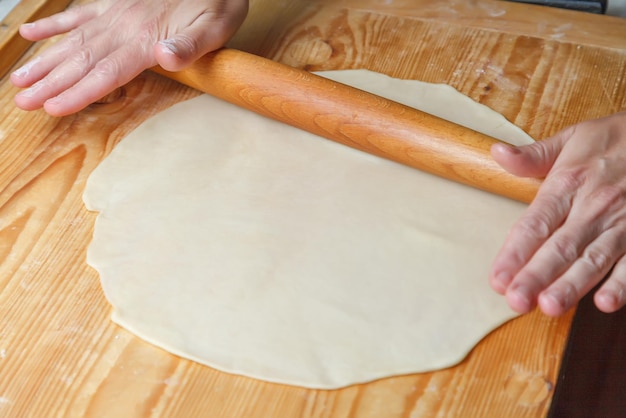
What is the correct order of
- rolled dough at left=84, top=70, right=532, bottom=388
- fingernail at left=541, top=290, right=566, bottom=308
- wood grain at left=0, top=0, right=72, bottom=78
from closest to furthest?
fingernail at left=541, top=290, right=566, bottom=308
rolled dough at left=84, top=70, right=532, bottom=388
wood grain at left=0, top=0, right=72, bottom=78

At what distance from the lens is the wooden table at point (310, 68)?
103 cm

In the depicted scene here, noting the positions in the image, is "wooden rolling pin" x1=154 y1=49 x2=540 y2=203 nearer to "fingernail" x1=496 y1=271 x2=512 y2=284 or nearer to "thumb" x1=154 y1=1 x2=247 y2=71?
"thumb" x1=154 y1=1 x2=247 y2=71

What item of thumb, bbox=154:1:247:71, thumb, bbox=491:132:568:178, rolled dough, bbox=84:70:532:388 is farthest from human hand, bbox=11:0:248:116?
thumb, bbox=491:132:568:178

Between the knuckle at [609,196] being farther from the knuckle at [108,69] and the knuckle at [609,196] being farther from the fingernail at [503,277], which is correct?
the knuckle at [108,69]

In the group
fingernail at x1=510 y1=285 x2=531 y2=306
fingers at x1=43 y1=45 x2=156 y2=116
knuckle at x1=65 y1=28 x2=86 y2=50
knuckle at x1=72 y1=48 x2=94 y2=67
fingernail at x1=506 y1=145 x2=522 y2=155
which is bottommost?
fingernail at x1=510 y1=285 x2=531 y2=306

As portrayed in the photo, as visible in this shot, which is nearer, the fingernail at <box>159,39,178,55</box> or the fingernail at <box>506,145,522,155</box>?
the fingernail at <box>506,145,522,155</box>

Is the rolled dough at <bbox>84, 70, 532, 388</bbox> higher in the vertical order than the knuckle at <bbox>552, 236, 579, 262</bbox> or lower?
lower

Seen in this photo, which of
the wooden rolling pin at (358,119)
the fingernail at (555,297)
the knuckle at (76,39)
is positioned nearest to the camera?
the fingernail at (555,297)

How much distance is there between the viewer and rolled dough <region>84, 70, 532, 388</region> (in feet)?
3.52

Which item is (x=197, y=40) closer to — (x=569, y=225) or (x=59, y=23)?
(x=59, y=23)

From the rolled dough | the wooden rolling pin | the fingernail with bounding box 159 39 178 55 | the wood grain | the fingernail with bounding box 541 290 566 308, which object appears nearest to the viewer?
the fingernail with bounding box 541 290 566 308

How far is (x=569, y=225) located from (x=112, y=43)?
104 cm

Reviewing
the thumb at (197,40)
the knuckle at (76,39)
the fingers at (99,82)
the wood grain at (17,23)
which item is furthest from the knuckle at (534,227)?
the wood grain at (17,23)

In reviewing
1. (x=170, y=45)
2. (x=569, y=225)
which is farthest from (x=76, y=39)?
(x=569, y=225)
